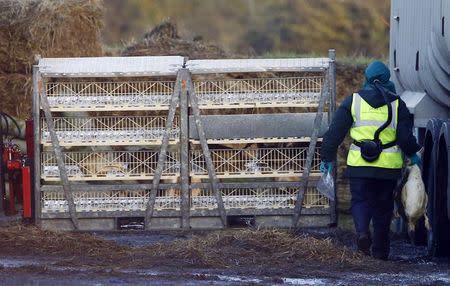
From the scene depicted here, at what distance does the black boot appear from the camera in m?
11.8

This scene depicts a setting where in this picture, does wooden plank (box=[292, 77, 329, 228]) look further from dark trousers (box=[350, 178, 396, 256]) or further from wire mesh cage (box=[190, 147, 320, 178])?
dark trousers (box=[350, 178, 396, 256])

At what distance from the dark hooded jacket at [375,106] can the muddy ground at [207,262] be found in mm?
807

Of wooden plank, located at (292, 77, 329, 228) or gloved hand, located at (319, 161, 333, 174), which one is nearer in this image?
gloved hand, located at (319, 161, 333, 174)

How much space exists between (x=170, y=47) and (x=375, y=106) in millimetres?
10104

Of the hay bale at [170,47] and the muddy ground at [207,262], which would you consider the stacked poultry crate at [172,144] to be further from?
the hay bale at [170,47]

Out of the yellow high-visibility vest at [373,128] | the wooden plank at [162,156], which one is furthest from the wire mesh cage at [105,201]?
the yellow high-visibility vest at [373,128]

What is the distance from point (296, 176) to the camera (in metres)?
14.3

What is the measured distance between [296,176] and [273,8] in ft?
86.0

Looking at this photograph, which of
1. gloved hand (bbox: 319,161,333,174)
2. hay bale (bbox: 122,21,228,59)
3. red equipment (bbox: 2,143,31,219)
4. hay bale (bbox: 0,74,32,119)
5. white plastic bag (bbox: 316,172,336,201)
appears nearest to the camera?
gloved hand (bbox: 319,161,333,174)

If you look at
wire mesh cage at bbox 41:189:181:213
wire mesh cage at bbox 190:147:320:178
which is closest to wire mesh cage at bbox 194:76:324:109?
wire mesh cage at bbox 190:147:320:178

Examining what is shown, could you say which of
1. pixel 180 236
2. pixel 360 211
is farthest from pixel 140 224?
pixel 360 211

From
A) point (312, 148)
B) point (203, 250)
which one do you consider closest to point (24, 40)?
point (312, 148)

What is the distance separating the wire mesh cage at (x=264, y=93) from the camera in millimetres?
14211

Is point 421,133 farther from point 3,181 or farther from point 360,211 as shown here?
point 3,181
